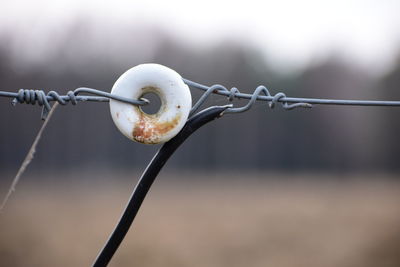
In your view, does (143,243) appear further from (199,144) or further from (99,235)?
(199,144)

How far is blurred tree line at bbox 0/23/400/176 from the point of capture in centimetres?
1405

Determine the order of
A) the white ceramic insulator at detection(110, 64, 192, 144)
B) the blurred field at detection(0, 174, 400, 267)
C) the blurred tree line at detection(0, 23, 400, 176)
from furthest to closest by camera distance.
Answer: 1. the blurred tree line at detection(0, 23, 400, 176)
2. the blurred field at detection(0, 174, 400, 267)
3. the white ceramic insulator at detection(110, 64, 192, 144)

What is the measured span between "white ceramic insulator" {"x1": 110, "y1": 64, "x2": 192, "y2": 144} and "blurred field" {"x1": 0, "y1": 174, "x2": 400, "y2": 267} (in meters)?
5.25

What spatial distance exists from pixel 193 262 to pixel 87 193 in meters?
8.77

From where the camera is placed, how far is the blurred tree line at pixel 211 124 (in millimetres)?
14055

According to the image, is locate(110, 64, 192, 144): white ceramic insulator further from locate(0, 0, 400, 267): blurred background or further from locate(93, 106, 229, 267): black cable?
locate(0, 0, 400, 267): blurred background

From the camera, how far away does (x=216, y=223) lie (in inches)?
374

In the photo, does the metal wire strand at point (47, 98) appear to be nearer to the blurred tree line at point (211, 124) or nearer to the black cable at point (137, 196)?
the black cable at point (137, 196)

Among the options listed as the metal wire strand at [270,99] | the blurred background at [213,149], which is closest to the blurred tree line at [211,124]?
the blurred background at [213,149]

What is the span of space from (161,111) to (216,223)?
29.2 feet

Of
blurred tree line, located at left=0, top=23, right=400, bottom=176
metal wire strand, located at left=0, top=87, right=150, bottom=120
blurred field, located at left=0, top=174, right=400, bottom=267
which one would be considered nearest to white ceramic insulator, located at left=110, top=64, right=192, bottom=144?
metal wire strand, located at left=0, top=87, right=150, bottom=120

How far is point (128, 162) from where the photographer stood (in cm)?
1599

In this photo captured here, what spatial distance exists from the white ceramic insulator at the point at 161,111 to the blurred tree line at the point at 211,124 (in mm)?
13054

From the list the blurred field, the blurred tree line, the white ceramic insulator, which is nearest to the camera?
the white ceramic insulator
